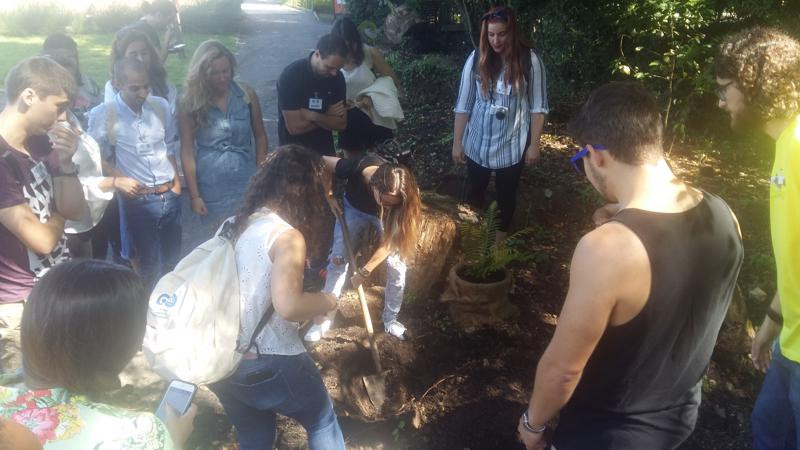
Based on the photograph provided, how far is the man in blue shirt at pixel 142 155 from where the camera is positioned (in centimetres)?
339

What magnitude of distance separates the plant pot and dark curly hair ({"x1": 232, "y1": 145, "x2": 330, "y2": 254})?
184cm

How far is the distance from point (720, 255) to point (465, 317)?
2473 millimetres

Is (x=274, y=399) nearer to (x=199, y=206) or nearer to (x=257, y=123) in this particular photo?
(x=199, y=206)

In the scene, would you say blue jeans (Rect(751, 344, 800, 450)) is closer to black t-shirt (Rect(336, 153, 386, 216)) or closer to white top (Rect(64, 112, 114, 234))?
black t-shirt (Rect(336, 153, 386, 216))

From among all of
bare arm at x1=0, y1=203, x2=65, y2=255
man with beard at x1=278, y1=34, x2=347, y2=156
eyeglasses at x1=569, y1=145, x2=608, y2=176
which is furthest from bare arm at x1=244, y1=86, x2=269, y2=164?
eyeglasses at x1=569, y1=145, x2=608, y2=176

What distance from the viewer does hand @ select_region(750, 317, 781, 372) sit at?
7.27ft

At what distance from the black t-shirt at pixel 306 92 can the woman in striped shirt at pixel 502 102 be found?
0.92m

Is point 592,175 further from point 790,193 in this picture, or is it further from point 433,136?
point 433,136

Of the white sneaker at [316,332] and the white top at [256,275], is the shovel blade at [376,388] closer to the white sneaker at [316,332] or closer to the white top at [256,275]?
the white sneaker at [316,332]

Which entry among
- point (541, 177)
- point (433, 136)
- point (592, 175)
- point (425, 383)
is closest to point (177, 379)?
point (592, 175)

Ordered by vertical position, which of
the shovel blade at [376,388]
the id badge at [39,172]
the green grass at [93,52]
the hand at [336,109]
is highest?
the hand at [336,109]

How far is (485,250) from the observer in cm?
407

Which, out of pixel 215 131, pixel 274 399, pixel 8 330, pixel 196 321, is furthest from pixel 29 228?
pixel 215 131

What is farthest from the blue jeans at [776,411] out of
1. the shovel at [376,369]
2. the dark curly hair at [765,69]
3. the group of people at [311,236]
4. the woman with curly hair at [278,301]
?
the shovel at [376,369]
